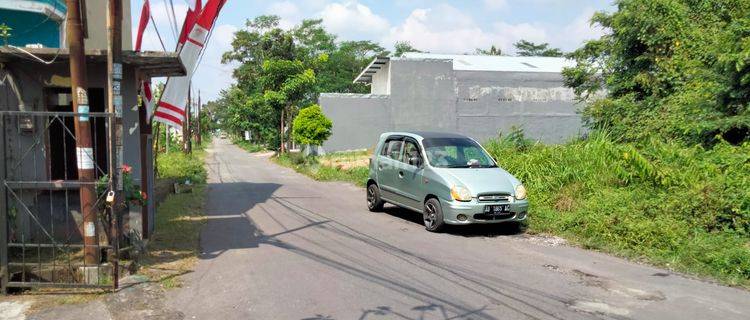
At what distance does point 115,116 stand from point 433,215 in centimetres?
561

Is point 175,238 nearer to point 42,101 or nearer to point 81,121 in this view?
point 42,101

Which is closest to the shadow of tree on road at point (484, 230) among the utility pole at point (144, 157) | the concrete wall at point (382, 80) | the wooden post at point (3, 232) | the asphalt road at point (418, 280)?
the asphalt road at point (418, 280)

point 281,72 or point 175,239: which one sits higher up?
point 281,72

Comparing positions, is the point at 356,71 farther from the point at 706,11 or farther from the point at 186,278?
the point at 186,278

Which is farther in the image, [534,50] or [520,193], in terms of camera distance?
[534,50]

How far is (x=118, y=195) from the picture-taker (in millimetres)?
6469

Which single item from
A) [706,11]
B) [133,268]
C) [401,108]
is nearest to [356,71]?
[401,108]

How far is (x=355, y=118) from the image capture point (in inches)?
1291

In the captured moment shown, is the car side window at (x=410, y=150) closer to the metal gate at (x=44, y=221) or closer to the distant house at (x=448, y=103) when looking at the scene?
the metal gate at (x=44, y=221)

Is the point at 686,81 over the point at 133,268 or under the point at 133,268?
over

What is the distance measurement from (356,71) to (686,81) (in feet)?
152

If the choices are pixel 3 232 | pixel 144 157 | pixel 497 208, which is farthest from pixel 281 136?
pixel 3 232

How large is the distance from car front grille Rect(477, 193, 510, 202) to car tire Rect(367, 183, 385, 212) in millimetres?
3304

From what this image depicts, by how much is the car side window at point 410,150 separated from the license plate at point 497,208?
1983 mm
